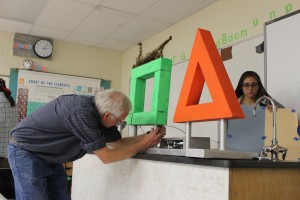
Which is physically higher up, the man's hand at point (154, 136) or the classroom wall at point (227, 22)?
the classroom wall at point (227, 22)

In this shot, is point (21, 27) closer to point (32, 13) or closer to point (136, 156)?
point (32, 13)

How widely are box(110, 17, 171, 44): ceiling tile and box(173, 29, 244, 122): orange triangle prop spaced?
2.87m

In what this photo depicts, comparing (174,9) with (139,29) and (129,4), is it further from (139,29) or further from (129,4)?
(139,29)

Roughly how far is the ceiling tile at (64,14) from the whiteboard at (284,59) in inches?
77.9

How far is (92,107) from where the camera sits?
Answer: 4.65 ft

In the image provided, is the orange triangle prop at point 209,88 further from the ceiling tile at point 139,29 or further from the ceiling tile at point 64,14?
the ceiling tile at point 139,29

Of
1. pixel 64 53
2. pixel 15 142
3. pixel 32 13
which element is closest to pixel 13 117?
pixel 15 142

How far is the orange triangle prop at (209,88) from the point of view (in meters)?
1.03

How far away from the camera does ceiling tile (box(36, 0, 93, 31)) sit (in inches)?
144

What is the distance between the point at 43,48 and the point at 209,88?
13.3 ft

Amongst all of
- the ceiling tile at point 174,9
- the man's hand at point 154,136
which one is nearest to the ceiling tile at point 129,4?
the ceiling tile at point 174,9

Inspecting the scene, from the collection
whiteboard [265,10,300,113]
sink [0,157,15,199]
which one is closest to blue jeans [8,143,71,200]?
sink [0,157,15,199]

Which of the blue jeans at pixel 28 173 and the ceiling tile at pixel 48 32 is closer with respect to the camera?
the blue jeans at pixel 28 173

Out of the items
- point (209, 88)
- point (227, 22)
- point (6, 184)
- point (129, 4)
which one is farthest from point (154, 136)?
point (129, 4)
